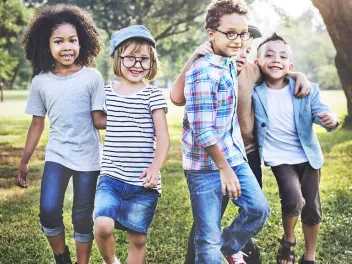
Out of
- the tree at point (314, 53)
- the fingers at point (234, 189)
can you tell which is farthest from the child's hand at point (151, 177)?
the tree at point (314, 53)

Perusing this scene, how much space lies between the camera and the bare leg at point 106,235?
2.69 metres

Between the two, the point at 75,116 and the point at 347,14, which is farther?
the point at 347,14

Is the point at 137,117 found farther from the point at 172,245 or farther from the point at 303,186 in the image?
the point at 172,245

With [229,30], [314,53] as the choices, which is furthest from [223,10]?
[314,53]

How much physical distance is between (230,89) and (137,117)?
518mm

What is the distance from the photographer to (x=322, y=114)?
3.07 meters

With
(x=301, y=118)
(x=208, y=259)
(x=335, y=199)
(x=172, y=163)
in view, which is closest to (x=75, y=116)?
(x=208, y=259)

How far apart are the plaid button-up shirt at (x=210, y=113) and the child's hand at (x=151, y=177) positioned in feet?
0.64

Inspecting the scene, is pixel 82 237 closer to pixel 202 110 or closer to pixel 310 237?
pixel 202 110

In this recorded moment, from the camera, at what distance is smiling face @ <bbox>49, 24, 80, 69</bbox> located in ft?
9.85

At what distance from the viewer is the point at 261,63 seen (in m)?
3.26

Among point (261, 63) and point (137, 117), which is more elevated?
point (261, 63)

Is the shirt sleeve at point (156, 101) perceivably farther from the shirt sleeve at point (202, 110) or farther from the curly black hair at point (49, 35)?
the curly black hair at point (49, 35)

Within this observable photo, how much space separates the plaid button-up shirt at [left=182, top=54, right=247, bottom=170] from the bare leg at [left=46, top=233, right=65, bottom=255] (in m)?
0.88
